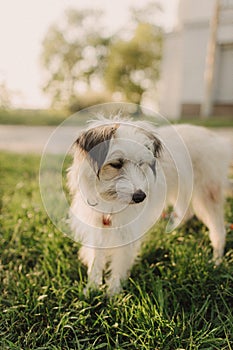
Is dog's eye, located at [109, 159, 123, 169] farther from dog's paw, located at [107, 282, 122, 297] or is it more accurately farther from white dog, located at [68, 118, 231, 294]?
dog's paw, located at [107, 282, 122, 297]

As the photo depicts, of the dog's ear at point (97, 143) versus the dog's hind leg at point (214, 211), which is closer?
the dog's ear at point (97, 143)

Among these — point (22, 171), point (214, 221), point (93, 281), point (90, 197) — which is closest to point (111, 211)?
point (90, 197)

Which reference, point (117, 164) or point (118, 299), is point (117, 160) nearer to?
point (117, 164)

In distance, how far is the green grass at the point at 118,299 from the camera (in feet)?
6.19

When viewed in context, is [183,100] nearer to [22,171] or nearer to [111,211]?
[22,171]

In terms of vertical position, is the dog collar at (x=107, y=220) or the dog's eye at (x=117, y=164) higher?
the dog's eye at (x=117, y=164)

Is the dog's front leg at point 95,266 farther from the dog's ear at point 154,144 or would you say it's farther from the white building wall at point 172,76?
the white building wall at point 172,76

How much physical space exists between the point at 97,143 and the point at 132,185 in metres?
0.29

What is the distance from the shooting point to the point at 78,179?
1978mm

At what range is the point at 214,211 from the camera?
9.22ft

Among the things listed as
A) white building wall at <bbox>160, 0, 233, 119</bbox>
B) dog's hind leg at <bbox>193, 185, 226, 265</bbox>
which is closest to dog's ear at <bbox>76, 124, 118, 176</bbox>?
dog's hind leg at <bbox>193, 185, 226, 265</bbox>

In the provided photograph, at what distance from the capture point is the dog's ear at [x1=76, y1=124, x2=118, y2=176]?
1743 mm

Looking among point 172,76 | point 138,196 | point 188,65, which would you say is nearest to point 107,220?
point 138,196

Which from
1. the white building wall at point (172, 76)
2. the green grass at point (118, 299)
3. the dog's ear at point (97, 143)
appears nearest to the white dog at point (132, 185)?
the dog's ear at point (97, 143)
